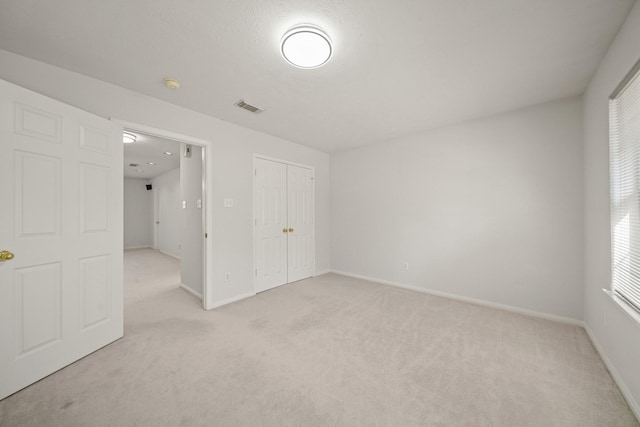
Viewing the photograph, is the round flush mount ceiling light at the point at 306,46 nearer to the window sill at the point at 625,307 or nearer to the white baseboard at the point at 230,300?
the window sill at the point at 625,307

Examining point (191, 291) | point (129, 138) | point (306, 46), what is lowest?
point (191, 291)

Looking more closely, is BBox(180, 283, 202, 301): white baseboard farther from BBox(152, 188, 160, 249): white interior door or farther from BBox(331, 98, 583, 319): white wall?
BBox(152, 188, 160, 249): white interior door

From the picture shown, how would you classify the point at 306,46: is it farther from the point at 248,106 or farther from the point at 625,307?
the point at 625,307

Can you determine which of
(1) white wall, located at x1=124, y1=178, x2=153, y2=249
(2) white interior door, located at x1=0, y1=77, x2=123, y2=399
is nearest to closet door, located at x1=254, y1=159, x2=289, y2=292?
(2) white interior door, located at x1=0, y1=77, x2=123, y2=399

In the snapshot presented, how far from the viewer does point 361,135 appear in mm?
3848

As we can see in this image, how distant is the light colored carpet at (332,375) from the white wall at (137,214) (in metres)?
7.01

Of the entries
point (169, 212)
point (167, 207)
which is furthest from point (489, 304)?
point (167, 207)

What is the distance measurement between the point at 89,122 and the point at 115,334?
2.02 meters

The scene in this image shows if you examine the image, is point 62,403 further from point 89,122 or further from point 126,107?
point 126,107

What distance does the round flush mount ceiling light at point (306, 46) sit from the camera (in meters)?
1.63

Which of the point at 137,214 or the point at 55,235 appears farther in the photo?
the point at 137,214

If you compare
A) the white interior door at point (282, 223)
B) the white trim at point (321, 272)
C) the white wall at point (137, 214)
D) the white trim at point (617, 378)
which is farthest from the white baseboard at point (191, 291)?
the white wall at point (137, 214)

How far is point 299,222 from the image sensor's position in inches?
172

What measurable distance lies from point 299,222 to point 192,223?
1826 millimetres
